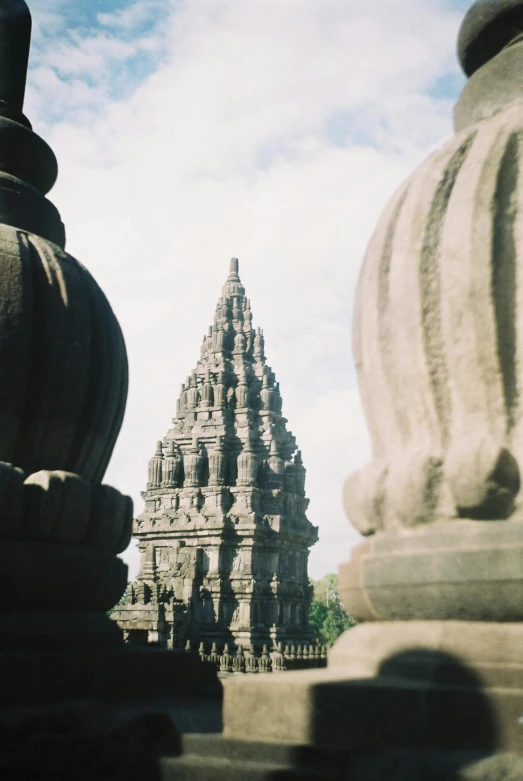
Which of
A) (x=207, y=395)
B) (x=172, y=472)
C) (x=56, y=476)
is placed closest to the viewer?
(x=56, y=476)

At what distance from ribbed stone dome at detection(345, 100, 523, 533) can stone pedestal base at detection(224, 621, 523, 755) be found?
0.50 m

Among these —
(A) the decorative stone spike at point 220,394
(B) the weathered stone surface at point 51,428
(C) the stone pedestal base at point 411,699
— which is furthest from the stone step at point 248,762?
(A) the decorative stone spike at point 220,394

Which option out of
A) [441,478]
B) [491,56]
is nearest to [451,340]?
[441,478]

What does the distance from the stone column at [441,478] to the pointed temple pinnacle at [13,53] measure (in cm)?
369

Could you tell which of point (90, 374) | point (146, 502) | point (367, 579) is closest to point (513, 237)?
point (367, 579)

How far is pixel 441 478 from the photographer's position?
324 cm

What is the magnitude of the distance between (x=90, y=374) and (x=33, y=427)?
54cm

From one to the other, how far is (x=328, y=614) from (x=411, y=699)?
205ft

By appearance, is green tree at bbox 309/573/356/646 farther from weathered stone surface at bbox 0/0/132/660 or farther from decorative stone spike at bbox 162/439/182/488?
weathered stone surface at bbox 0/0/132/660

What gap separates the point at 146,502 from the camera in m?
41.2

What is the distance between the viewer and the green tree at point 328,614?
5888 cm

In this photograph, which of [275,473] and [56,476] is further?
[275,473]

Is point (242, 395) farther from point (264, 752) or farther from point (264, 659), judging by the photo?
point (264, 752)

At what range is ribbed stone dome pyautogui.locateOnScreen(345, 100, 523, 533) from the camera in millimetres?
3227
